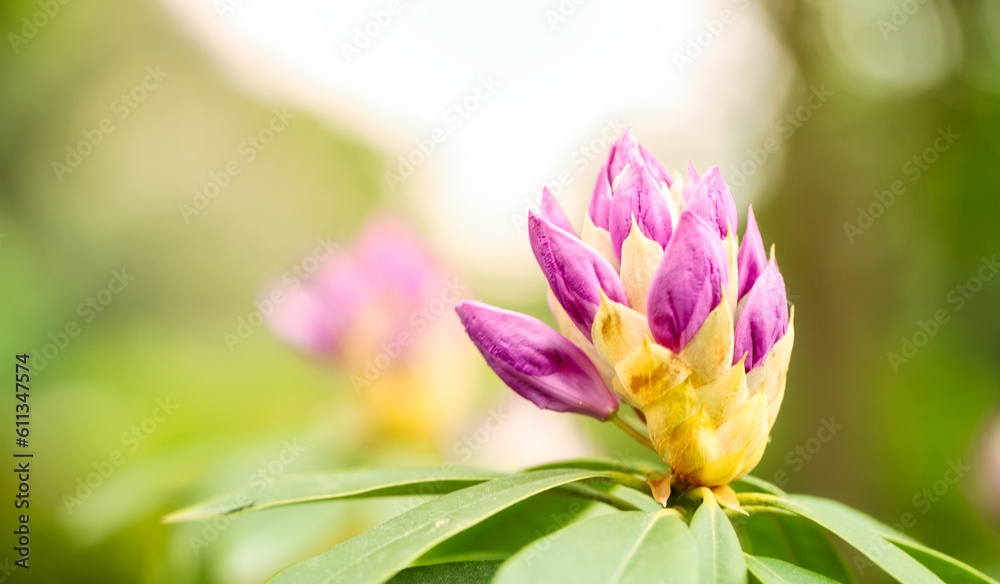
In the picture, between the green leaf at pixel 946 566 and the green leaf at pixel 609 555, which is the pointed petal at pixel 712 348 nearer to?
the green leaf at pixel 609 555

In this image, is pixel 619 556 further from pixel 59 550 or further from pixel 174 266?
pixel 174 266

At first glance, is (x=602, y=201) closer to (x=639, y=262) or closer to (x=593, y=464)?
(x=639, y=262)

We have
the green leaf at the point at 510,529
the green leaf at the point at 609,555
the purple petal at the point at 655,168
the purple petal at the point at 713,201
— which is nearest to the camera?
the green leaf at the point at 609,555

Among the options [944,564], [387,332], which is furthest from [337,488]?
[387,332]

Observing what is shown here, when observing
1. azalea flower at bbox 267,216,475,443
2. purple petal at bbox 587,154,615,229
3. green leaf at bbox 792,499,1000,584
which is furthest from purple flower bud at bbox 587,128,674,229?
azalea flower at bbox 267,216,475,443

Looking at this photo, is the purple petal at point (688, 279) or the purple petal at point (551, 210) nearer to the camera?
the purple petal at point (688, 279)

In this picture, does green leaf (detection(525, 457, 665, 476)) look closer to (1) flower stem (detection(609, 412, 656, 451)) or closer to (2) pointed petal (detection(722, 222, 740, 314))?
(1) flower stem (detection(609, 412, 656, 451))

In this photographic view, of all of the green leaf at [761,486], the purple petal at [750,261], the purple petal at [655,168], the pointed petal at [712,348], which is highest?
the purple petal at [655,168]

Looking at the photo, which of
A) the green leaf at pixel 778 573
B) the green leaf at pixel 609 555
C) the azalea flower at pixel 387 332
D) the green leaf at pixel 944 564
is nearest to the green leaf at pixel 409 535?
the green leaf at pixel 609 555
